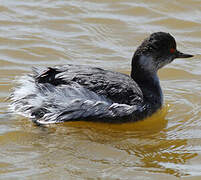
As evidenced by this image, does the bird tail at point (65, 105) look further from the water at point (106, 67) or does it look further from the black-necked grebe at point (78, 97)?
the water at point (106, 67)

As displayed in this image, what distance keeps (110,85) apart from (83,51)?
260 centimetres

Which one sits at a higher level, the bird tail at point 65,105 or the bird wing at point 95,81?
the bird wing at point 95,81

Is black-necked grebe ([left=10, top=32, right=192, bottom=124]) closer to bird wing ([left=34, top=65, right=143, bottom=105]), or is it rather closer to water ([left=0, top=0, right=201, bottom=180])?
bird wing ([left=34, top=65, right=143, bottom=105])

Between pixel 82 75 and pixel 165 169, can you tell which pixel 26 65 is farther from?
pixel 165 169

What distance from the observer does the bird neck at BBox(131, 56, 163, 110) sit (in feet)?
24.7

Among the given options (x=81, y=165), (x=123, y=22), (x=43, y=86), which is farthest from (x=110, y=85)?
(x=123, y=22)

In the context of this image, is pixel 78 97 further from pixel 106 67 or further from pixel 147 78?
pixel 106 67

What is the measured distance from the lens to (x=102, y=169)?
5945 millimetres

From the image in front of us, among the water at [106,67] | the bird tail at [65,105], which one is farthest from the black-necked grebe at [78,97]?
the water at [106,67]

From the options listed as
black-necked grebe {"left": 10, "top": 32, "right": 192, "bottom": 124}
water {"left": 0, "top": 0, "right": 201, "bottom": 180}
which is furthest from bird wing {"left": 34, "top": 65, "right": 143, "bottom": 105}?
water {"left": 0, "top": 0, "right": 201, "bottom": 180}

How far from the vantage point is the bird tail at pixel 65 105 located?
680 cm

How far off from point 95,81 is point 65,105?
0.47 meters

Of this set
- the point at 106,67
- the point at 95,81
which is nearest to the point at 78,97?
the point at 95,81

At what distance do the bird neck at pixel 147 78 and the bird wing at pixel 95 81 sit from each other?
468 mm
